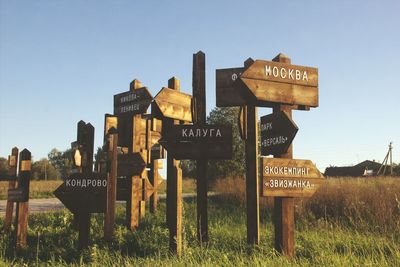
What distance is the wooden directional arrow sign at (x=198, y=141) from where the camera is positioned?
5.71 meters

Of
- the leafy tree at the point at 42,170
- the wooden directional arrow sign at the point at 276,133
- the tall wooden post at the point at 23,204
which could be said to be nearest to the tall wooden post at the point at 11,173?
the tall wooden post at the point at 23,204

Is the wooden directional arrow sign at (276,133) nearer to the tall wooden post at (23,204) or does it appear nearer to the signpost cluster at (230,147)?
the signpost cluster at (230,147)

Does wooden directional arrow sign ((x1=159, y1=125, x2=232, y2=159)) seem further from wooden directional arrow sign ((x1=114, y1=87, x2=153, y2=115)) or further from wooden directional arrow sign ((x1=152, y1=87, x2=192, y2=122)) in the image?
wooden directional arrow sign ((x1=114, y1=87, x2=153, y2=115))

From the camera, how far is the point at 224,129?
5828 mm

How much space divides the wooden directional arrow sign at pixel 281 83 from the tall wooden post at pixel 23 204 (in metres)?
4.47

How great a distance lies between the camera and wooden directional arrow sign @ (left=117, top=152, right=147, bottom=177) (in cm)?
793

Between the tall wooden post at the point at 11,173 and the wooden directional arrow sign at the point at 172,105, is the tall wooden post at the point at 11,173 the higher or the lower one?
the lower one

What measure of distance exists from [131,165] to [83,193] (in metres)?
2.05

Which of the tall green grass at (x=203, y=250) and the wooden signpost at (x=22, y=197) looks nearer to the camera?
the tall green grass at (x=203, y=250)

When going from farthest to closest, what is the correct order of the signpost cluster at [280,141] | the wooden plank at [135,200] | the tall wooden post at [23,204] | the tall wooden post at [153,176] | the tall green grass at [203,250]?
the tall wooden post at [153,176] → the wooden plank at [135,200] → the tall wooden post at [23,204] → the signpost cluster at [280,141] → the tall green grass at [203,250]

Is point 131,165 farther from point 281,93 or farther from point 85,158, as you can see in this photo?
point 281,93

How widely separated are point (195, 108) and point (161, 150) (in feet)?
15.7

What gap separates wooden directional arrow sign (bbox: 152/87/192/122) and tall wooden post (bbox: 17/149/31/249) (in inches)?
113

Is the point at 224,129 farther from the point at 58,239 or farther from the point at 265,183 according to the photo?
the point at 58,239
